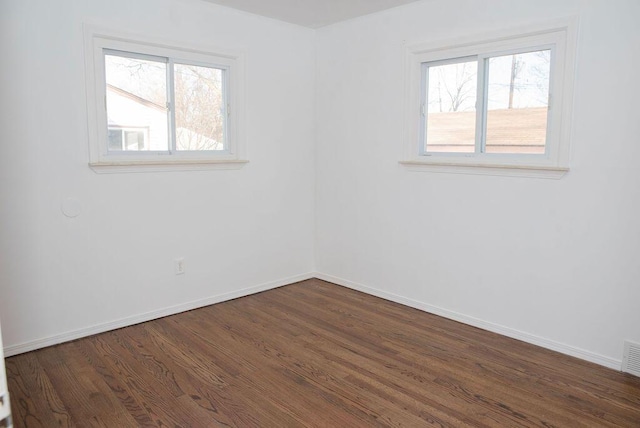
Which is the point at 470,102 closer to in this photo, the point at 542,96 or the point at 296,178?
the point at 542,96

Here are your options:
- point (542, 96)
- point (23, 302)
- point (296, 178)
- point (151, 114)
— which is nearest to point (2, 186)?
point (23, 302)

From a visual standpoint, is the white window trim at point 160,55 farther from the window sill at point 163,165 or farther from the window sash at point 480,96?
the window sash at point 480,96

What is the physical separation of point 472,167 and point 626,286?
1.26 metres

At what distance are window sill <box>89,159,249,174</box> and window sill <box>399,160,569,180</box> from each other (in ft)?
4.92

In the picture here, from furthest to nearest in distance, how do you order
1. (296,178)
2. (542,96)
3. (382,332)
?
(296,178), (382,332), (542,96)

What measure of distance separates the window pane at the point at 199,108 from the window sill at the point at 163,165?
6.6 inches

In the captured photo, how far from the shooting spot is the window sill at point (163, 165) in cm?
339

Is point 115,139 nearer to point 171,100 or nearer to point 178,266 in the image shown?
point 171,100

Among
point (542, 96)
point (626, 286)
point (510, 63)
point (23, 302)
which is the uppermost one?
point (510, 63)

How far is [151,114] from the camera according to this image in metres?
3.68

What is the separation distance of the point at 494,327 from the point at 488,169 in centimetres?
118

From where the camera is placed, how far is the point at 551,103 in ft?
10.2

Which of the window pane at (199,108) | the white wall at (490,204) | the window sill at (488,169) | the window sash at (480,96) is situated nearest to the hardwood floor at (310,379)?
the white wall at (490,204)

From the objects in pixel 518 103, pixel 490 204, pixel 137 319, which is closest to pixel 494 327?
pixel 490 204
